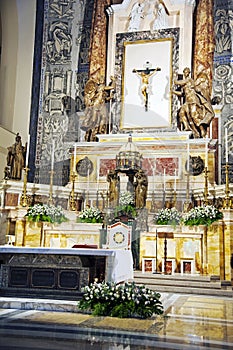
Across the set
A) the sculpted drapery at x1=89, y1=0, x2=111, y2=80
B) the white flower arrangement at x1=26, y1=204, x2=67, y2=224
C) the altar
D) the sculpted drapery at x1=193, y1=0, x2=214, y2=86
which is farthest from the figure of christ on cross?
the altar

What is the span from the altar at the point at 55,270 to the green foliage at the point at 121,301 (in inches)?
21.4

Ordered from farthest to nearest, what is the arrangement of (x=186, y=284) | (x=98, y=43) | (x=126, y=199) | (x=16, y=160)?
(x=98, y=43) < (x=16, y=160) < (x=126, y=199) < (x=186, y=284)

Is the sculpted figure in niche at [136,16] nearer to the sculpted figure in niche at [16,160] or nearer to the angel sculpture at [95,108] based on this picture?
the angel sculpture at [95,108]

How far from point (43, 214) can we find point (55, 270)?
4.10 metres

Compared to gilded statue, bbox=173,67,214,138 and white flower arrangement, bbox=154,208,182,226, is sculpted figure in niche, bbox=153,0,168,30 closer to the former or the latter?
gilded statue, bbox=173,67,214,138

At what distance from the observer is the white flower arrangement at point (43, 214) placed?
433 inches

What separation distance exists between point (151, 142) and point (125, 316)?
8741 millimetres

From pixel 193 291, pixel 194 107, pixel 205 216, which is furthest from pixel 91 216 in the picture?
pixel 194 107

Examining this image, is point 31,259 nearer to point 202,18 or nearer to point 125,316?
point 125,316

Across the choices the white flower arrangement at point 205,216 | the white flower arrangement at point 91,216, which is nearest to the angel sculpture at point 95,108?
the white flower arrangement at point 91,216

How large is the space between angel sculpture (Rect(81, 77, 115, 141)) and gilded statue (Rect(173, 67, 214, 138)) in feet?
8.09

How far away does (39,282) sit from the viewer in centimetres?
712

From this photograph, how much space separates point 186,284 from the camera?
9.30 m

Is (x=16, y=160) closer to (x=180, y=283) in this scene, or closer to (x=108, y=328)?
(x=180, y=283)
